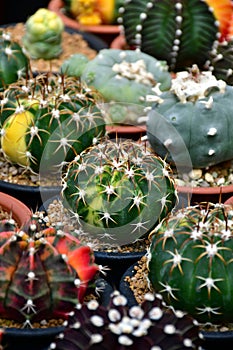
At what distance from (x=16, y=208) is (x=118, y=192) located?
356 millimetres

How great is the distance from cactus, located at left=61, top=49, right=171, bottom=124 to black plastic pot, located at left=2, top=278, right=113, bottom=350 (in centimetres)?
123

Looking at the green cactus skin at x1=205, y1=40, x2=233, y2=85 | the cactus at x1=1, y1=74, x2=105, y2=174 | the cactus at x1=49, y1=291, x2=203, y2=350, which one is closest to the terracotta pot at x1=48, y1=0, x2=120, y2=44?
the green cactus skin at x1=205, y1=40, x2=233, y2=85

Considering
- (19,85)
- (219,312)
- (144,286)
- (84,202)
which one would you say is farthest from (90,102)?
(219,312)

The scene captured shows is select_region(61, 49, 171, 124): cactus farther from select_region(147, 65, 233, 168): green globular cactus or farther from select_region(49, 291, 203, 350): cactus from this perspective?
select_region(49, 291, 203, 350): cactus

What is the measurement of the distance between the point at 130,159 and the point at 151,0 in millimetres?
1284

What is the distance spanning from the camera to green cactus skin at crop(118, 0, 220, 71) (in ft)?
11.4

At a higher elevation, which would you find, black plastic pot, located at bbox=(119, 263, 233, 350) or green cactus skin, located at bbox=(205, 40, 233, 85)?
green cactus skin, located at bbox=(205, 40, 233, 85)

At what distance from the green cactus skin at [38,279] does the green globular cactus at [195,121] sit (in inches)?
31.1

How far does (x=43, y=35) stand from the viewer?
150 inches

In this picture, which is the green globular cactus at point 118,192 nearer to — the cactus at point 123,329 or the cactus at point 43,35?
the cactus at point 123,329

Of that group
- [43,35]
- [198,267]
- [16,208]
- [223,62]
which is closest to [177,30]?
[223,62]

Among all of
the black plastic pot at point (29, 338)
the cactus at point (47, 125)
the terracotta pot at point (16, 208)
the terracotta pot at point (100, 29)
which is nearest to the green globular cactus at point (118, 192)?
the terracotta pot at point (16, 208)

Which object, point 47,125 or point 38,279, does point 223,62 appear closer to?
point 47,125

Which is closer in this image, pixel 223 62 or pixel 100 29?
pixel 223 62
